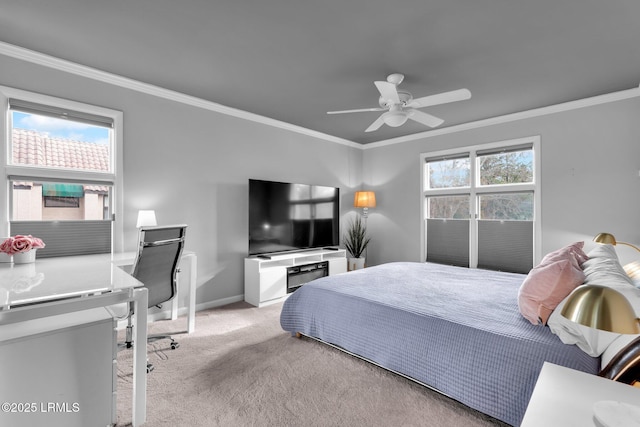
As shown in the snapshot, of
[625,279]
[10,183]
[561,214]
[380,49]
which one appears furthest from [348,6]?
[561,214]

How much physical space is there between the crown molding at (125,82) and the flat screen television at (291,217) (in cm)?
90

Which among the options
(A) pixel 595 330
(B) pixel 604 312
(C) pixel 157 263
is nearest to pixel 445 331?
(A) pixel 595 330

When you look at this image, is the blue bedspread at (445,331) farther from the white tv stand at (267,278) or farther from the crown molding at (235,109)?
the crown molding at (235,109)

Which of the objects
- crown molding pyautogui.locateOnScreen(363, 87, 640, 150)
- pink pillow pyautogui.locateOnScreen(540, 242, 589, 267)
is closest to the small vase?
pink pillow pyautogui.locateOnScreen(540, 242, 589, 267)

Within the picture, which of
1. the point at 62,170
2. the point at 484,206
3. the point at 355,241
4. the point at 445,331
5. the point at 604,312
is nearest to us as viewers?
the point at 604,312

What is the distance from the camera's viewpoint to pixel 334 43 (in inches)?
98.0

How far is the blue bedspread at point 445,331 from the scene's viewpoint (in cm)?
168

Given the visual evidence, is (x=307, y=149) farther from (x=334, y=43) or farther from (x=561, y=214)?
(x=561, y=214)

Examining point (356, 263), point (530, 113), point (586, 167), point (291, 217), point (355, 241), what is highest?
point (530, 113)

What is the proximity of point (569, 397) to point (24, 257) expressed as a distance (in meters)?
3.20

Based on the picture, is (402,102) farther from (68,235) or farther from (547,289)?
(68,235)

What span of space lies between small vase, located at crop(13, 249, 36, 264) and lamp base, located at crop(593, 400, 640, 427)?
3.19 meters

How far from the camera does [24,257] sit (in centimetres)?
229

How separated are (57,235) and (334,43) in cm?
295
